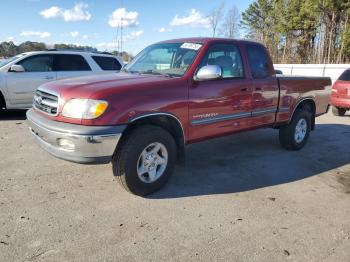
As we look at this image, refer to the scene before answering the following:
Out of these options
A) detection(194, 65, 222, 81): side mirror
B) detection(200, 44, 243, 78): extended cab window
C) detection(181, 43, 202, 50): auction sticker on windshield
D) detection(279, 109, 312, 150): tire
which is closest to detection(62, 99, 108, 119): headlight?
detection(194, 65, 222, 81): side mirror

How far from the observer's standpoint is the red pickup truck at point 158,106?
12.9ft

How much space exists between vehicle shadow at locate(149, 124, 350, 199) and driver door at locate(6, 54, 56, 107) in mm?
4742

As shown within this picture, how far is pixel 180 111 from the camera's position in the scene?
454 centimetres

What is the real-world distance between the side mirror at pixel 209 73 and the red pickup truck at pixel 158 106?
12 mm

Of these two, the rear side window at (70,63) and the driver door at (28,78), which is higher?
the rear side window at (70,63)

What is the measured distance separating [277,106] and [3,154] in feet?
15.0

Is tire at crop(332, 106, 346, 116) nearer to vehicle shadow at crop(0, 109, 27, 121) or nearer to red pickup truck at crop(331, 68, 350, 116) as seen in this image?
red pickup truck at crop(331, 68, 350, 116)

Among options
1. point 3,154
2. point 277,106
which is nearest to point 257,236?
point 277,106

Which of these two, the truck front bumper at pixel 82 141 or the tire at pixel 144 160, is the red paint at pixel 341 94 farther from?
the truck front bumper at pixel 82 141

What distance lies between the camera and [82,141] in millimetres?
3830

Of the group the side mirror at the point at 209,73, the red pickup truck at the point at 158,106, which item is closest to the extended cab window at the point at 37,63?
the red pickup truck at the point at 158,106

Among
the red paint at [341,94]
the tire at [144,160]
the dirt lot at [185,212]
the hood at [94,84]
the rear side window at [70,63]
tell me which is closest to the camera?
the dirt lot at [185,212]

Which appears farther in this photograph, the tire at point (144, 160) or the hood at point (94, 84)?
the tire at point (144, 160)

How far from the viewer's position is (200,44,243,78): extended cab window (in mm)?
5070
